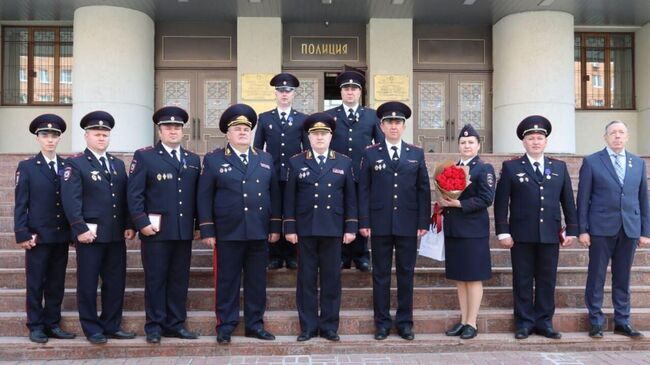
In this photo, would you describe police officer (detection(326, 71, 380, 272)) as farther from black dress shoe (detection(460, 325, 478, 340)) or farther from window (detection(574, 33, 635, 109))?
window (detection(574, 33, 635, 109))

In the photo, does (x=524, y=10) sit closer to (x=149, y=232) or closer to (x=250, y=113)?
(x=250, y=113)

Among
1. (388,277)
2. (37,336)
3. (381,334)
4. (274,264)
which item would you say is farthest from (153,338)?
(388,277)

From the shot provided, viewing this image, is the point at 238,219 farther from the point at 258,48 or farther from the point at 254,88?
the point at 258,48

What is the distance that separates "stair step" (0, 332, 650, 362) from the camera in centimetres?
483

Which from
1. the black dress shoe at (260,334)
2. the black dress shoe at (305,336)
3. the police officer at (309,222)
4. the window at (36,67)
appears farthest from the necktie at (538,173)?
the window at (36,67)

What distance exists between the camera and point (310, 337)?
16.5 feet

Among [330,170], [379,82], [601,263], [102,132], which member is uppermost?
[379,82]

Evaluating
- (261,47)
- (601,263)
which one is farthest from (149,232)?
(261,47)

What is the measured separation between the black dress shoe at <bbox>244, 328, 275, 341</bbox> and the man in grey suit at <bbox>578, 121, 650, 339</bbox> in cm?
276

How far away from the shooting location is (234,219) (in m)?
4.86

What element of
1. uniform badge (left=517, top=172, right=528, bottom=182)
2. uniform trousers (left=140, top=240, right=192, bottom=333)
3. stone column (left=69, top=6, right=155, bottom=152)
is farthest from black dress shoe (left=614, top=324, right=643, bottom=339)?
stone column (left=69, top=6, right=155, bottom=152)

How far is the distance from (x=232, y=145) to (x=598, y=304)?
3445 millimetres

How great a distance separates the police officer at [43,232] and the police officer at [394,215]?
8.34 ft

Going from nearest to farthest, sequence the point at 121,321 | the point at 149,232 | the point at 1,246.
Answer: the point at 149,232 → the point at 121,321 → the point at 1,246
